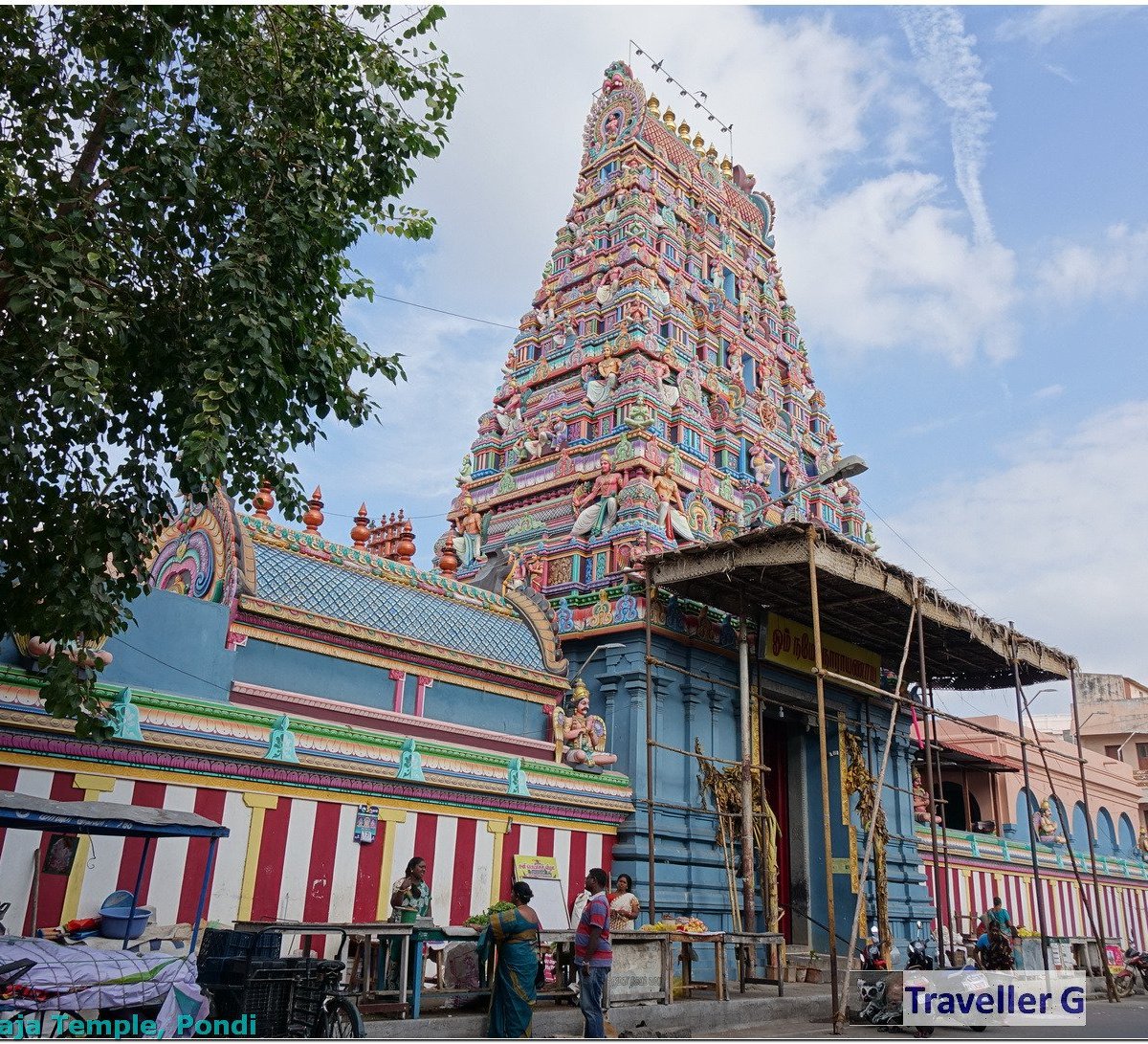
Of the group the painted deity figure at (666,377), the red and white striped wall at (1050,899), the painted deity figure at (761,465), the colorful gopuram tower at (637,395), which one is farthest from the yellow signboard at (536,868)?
the red and white striped wall at (1050,899)

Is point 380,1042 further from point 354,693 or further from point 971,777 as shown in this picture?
point 971,777

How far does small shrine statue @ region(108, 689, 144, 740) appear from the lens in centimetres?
991

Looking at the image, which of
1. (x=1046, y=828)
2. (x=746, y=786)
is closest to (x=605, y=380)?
(x=746, y=786)

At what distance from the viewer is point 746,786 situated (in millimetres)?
15594

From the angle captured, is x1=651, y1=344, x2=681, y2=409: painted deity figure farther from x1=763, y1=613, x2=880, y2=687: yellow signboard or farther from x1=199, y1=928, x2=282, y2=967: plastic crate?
x1=199, y1=928, x2=282, y2=967: plastic crate

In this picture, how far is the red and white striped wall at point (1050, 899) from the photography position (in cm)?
2373

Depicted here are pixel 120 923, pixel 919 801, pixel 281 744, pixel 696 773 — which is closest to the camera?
pixel 120 923

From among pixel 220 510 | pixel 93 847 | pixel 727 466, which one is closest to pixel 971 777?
pixel 727 466

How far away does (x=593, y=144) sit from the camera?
24234 mm

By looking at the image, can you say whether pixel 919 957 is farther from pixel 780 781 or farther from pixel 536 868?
pixel 536 868

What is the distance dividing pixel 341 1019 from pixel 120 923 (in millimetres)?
2344

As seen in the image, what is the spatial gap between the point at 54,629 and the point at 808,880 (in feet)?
49.8

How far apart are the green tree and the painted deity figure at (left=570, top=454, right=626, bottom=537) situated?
31.2ft

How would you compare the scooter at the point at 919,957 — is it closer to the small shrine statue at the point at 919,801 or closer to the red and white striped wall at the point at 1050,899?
the red and white striped wall at the point at 1050,899
